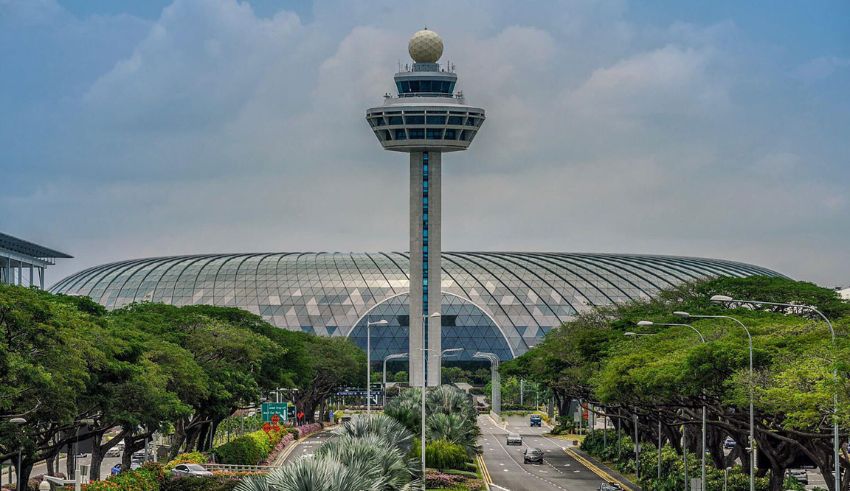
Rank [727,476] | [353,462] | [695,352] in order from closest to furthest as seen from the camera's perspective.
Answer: [353,462]
[695,352]
[727,476]

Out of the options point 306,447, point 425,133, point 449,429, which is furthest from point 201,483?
point 425,133

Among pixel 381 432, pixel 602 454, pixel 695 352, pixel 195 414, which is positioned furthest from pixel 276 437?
pixel 695 352

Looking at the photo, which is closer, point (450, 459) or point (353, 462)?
point (353, 462)

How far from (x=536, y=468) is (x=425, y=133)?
260ft

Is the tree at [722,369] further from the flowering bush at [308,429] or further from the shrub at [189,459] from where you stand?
the shrub at [189,459]

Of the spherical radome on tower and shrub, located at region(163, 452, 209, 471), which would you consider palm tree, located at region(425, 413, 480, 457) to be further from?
the spherical radome on tower

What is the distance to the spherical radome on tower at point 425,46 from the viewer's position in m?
182

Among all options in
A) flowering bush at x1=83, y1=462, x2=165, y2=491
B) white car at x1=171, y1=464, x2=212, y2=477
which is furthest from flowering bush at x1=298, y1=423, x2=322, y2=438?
flowering bush at x1=83, y1=462, x2=165, y2=491

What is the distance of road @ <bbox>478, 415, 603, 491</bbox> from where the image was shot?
91125 millimetres

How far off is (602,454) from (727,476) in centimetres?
4054

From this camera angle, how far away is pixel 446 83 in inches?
7234

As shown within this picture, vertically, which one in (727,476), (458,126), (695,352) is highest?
(458,126)

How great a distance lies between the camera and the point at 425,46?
18312 cm

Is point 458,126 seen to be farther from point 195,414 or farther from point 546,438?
point 195,414
